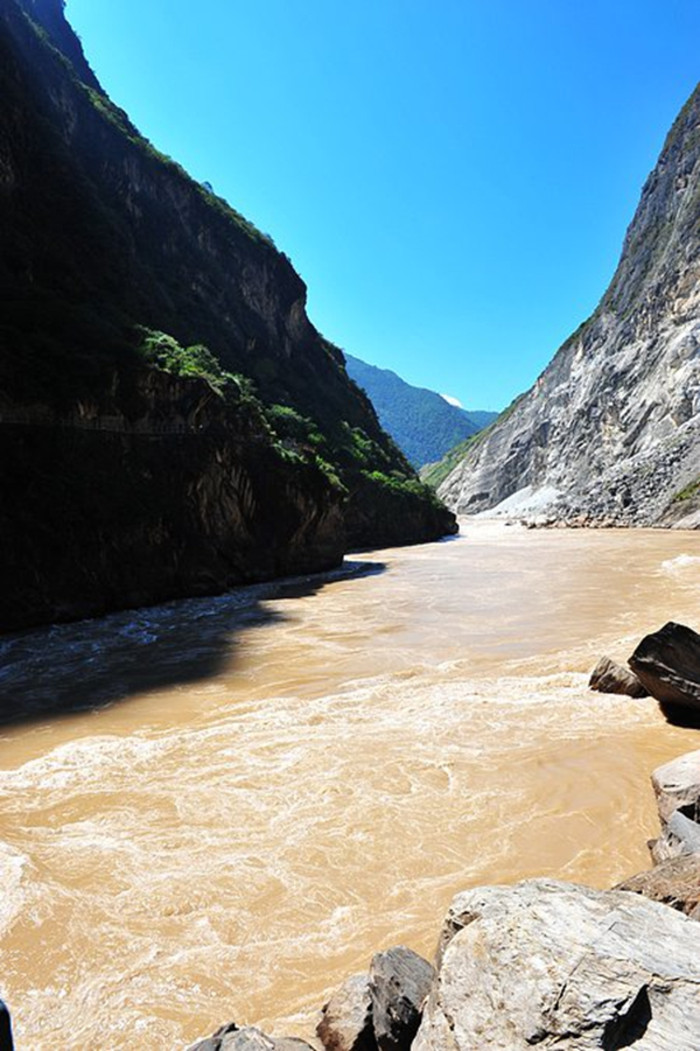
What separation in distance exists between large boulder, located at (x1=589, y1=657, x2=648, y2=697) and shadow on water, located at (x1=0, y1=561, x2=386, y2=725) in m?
7.37

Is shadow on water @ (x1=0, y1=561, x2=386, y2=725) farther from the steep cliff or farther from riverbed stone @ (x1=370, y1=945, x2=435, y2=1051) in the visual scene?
riverbed stone @ (x1=370, y1=945, x2=435, y2=1051)

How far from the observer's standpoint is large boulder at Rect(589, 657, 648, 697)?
963 cm

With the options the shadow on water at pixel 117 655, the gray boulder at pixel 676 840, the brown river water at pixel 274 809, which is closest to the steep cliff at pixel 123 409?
the shadow on water at pixel 117 655

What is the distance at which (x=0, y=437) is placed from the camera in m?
18.1

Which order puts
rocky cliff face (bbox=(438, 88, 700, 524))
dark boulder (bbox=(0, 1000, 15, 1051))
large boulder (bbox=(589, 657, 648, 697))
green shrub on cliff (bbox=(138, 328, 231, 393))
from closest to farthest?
dark boulder (bbox=(0, 1000, 15, 1051)), large boulder (bbox=(589, 657, 648, 697)), green shrub on cliff (bbox=(138, 328, 231, 393)), rocky cliff face (bbox=(438, 88, 700, 524))

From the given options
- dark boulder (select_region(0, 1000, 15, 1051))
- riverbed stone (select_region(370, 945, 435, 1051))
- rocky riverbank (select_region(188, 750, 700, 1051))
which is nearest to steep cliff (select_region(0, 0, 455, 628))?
dark boulder (select_region(0, 1000, 15, 1051))

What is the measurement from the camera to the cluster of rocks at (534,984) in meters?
2.33

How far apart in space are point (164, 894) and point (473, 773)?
12.2ft

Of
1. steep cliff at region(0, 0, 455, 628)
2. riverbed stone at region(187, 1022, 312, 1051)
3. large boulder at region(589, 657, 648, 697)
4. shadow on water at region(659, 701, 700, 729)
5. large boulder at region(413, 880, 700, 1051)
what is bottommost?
shadow on water at region(659, 701, 700, 729)

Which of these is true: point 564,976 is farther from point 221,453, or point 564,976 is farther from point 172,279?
point 172,279

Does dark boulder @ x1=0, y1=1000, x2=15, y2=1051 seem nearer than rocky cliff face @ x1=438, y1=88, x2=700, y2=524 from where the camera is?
Yes

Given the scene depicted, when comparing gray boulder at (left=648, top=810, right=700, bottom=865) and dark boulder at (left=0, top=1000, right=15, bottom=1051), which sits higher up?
dark boulder at (left=0, top=1000, right=15, bottom=1051)

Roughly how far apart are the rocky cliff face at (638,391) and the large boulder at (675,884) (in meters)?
50.7

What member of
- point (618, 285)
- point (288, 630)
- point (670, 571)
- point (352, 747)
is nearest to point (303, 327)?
point (618, 285)
